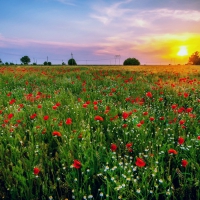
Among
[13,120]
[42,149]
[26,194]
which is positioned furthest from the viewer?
[13,120]

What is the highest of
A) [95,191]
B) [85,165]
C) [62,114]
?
[62,114]

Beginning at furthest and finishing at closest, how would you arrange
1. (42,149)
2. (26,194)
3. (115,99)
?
(115,99) < (42,149) < (26,194)

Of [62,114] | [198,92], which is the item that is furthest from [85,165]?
[198,92]

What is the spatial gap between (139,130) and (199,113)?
2407 mm

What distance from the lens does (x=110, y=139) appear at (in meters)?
3.88

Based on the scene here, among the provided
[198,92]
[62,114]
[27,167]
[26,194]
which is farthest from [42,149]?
[198,92]

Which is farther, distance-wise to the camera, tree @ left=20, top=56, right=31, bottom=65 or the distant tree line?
tree @ left=20, top=56, right=31, bottom=65

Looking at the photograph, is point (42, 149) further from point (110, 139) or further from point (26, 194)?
point (110, 139)

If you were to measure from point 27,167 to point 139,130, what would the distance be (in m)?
1.92

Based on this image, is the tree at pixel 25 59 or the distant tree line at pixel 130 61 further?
the tree at pixel 25 59

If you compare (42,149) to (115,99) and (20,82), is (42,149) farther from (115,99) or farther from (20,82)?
(20,82)

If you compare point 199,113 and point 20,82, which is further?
point 20,82

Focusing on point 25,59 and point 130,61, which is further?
point 25,59

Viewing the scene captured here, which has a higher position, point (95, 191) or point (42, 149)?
point (42, 149)
